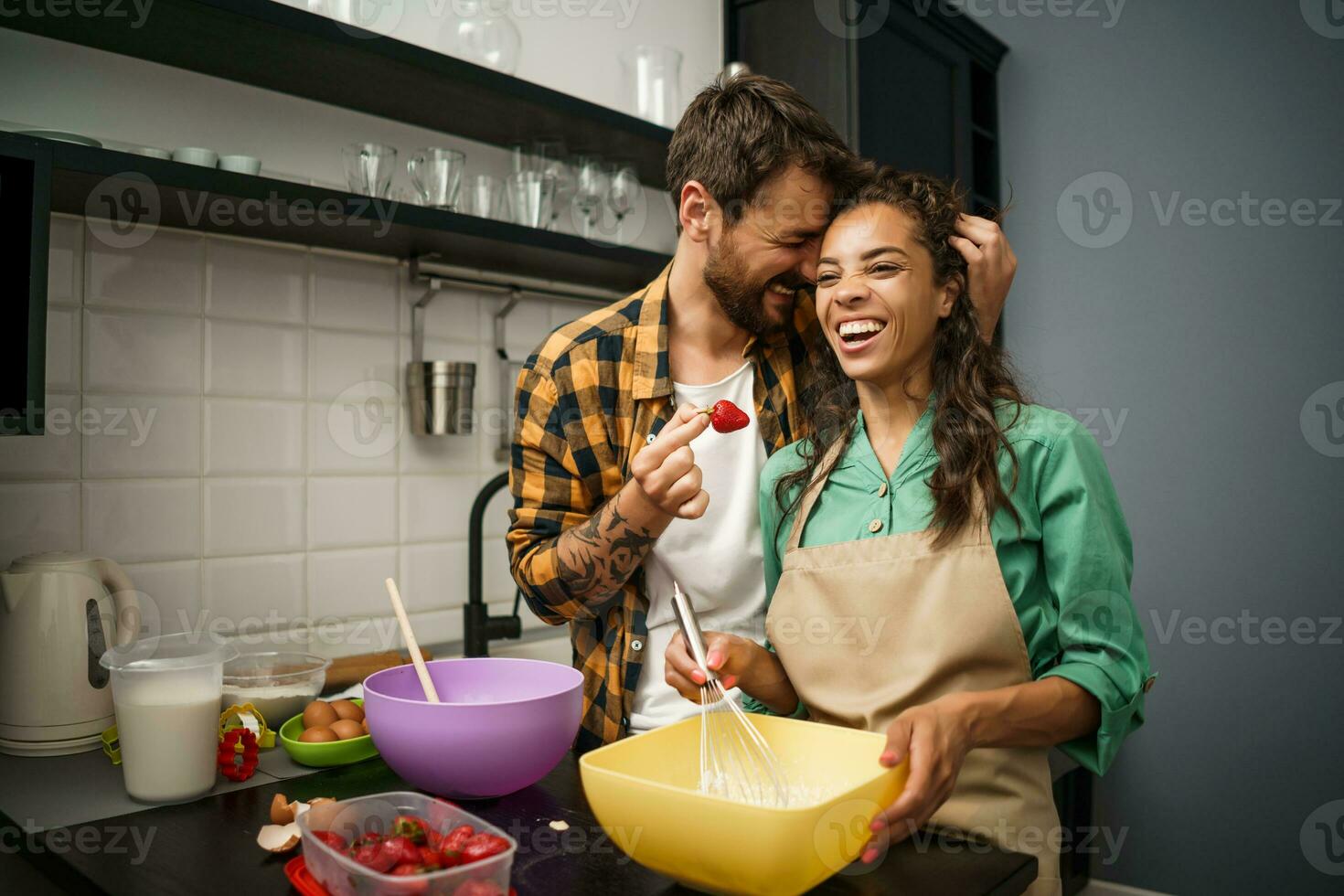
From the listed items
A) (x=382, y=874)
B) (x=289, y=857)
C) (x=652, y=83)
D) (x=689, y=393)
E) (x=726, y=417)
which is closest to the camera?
(x=382, y=874)

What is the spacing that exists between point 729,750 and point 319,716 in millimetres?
637

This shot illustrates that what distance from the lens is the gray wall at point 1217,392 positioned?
2541 millimetres

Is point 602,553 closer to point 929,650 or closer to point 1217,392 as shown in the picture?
point 929,650

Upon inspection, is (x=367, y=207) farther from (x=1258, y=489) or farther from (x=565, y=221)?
(x=1258, y=489)

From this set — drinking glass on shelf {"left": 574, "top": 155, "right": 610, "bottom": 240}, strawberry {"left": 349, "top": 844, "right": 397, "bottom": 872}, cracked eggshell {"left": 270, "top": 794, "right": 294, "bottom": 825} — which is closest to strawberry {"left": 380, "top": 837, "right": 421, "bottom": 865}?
strawberry {"left": 349, "top": 844, "right": 397, "bottom": 872}

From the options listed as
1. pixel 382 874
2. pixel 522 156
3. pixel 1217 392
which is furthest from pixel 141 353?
pixel 1217 392

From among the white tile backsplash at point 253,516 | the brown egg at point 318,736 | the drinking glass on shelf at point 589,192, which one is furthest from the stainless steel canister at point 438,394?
the brown egg at point 318,736

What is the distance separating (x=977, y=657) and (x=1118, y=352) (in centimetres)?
202

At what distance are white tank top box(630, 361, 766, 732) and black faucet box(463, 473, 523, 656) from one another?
61 centimetres

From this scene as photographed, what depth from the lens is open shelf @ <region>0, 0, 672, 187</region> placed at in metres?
1.46

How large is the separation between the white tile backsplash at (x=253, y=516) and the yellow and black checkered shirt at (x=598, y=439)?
21.0 inches

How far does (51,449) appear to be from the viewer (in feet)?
5.04

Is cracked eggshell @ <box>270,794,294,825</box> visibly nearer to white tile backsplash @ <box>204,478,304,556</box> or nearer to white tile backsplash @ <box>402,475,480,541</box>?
white tile backsplash @ <box>204,478,304,556</box>

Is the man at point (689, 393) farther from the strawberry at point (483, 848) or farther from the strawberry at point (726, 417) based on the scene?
the strawberry at point (483, 848)
